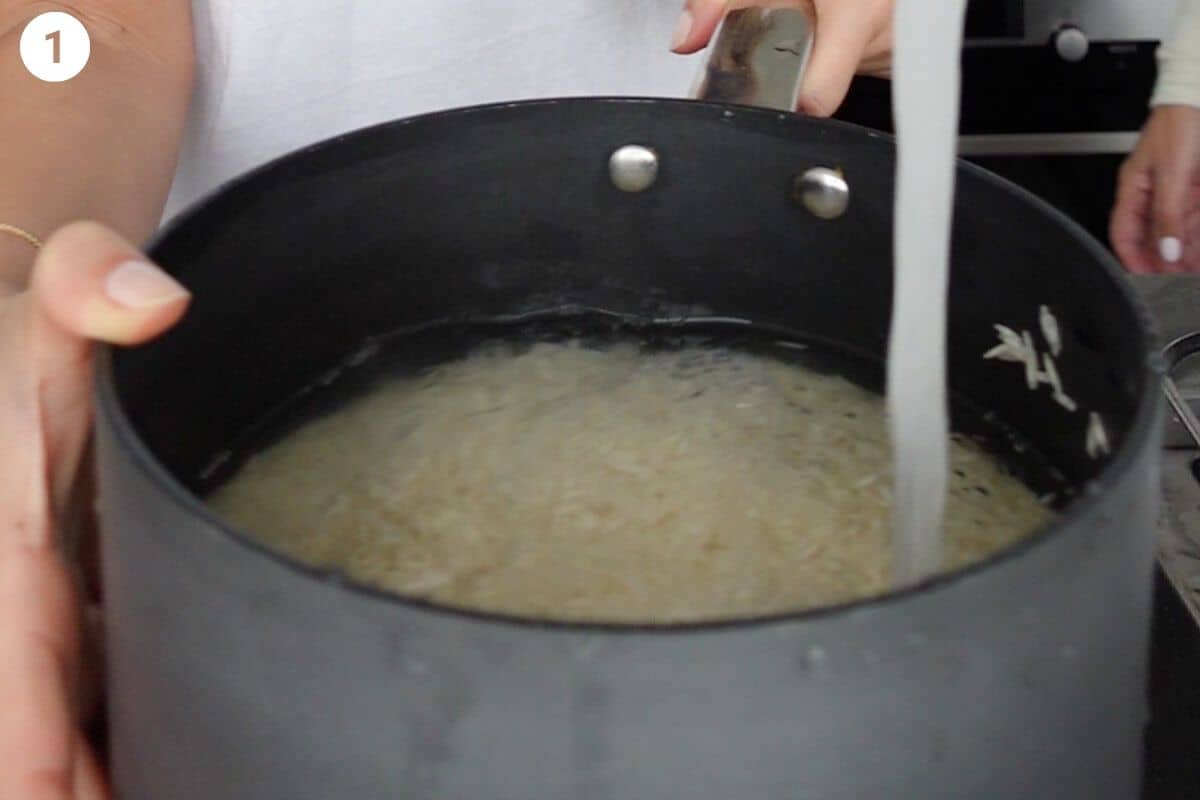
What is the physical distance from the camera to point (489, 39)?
39.9 inches

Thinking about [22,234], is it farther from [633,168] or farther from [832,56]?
[832,56]

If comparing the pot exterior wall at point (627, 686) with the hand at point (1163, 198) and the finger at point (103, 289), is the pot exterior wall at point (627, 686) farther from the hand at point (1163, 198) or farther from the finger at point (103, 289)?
the hand at point (1163, 198)

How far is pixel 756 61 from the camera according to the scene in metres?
0.73

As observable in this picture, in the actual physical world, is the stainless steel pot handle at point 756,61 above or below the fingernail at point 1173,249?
above

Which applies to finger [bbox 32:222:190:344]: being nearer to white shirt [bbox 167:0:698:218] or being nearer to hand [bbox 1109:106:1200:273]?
white shirt [bbox 167:0:698:218]

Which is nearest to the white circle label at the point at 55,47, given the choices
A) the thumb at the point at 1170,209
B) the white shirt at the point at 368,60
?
the white shirt at the point at 368,60

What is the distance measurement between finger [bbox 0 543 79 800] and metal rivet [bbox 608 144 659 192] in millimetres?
325

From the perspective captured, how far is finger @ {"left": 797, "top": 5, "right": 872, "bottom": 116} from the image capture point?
2.62 ft

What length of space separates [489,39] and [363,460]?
43cm

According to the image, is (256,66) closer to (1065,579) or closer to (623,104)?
(623,104)

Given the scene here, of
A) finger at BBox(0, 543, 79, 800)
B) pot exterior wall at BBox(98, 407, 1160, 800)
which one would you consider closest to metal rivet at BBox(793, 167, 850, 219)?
pot exterior wall at BBox(98, 407, 1160, 800)

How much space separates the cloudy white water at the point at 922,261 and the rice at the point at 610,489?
0.17 ft

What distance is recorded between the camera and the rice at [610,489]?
57cm

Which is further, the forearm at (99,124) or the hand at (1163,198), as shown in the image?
the hand at (1163,198)
